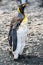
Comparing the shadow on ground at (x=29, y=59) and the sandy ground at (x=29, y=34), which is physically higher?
the sandy ground at (x=29, y=34)

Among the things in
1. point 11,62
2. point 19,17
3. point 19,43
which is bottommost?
point 11,62

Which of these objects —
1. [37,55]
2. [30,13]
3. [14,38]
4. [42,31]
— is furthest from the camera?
[30,13]

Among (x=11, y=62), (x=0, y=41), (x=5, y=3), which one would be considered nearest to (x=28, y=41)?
(x=0, y=41)

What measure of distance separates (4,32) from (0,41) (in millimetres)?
394

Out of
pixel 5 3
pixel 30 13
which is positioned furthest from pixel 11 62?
pixel 5 3

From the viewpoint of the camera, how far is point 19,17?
3760mm

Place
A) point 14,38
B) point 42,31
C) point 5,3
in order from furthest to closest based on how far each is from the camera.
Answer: point 5,3 < point 42,31 < point 14,38

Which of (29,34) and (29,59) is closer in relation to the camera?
(29,59)

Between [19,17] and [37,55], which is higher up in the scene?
[19,17]

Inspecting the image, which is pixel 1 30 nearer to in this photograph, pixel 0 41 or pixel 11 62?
pixel 0 41

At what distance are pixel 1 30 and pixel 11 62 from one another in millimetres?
1197

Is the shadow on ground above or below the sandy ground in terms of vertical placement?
below

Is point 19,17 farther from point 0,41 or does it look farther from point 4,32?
point 4,32

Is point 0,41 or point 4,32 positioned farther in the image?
point 4,32
